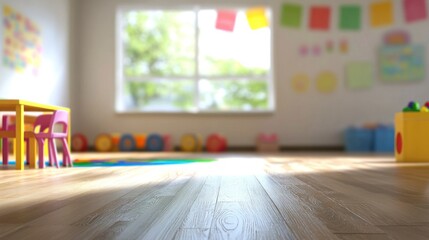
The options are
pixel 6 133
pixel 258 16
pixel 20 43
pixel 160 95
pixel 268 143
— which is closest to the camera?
pixel 6 133

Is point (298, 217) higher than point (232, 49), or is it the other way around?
point (232, 49)

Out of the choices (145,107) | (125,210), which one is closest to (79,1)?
(145,107)

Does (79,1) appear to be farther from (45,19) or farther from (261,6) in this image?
(261,6)

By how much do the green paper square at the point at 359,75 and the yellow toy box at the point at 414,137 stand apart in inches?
103

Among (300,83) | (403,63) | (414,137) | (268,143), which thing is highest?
(403,63)

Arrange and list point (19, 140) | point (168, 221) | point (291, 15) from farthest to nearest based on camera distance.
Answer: point (291, 15) → point (19, 140) → point (168, 221)

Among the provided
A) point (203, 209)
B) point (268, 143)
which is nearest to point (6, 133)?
point (203, 209)

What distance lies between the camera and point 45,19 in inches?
214

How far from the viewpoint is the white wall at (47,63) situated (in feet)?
15.5

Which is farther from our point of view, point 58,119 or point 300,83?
point 300,83

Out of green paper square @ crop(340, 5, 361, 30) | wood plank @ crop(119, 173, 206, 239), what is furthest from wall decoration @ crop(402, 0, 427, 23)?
wood plank @ crop(119, 173, 206, 239)

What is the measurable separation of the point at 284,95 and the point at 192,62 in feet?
4.63

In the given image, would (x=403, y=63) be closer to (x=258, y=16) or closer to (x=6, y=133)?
(x=258, y=16)

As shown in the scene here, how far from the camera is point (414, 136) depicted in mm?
3717
